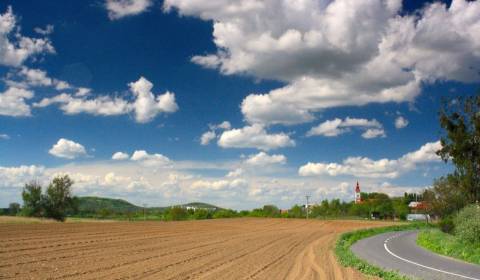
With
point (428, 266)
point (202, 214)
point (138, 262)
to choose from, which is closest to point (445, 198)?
point (428, 266)

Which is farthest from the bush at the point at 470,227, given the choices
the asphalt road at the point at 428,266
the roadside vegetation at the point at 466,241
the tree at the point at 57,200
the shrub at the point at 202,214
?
the shrub at the point at 202,214

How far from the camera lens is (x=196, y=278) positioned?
746 inches

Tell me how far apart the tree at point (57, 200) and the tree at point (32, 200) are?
3.07ft

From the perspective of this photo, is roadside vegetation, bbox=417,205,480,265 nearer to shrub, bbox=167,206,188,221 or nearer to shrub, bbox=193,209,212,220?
shrub, bbox=193,209,212,220

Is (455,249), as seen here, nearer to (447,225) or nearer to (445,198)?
(447,225)

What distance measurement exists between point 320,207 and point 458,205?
11665 centimetres

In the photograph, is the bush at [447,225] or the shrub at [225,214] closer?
the bush at [447,225]

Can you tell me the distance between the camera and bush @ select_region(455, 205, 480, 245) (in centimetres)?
3322

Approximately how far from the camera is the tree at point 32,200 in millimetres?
89812

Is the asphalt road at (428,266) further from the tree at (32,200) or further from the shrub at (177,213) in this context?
the shrub at (177,213)

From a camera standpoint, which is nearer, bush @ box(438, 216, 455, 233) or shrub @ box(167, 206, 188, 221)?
bush @ box(438, 216, 455, 233)

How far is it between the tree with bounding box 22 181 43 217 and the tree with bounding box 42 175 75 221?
94 cm

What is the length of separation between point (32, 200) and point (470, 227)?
7569cm

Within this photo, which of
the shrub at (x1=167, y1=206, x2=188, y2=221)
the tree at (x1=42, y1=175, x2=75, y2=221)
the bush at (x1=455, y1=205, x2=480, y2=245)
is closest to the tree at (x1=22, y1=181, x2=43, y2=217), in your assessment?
the tree at (x1=42, y1=175, x2=75, y2=221)
